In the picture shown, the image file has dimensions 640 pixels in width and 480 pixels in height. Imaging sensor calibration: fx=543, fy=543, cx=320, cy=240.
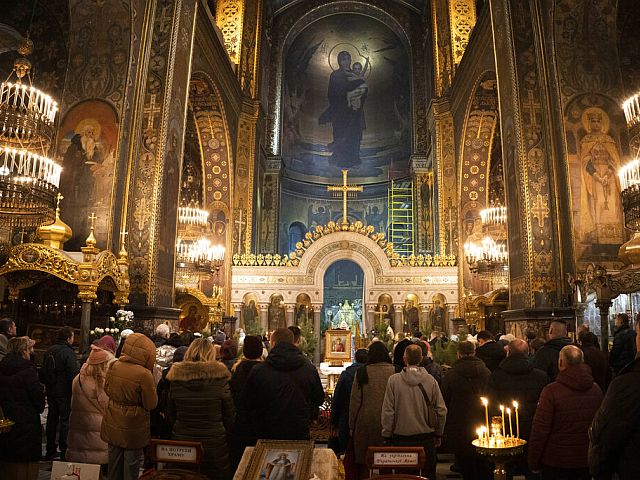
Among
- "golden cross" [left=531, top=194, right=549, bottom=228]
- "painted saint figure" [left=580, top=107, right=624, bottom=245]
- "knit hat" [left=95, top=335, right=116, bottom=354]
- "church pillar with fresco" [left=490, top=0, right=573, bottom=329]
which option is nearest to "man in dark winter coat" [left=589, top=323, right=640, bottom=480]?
"knit hat" [left=95, top=335, right=116, bottom=354]

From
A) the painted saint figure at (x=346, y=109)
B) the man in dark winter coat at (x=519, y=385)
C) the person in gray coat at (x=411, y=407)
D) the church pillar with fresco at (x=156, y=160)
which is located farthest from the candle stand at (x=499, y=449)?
the painted saint figure at (x=346, y=109)

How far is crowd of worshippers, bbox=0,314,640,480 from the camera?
4012 millimetres

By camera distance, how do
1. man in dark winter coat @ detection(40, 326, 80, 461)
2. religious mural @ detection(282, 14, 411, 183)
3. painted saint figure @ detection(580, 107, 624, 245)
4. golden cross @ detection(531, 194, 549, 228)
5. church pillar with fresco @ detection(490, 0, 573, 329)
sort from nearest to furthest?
man in dark winter coat @ detection(40, 326, 80, 461), church pillar with fresco @ detection(490, 0, 573, 329), painted saint figure @ detection(580, 107, 624, 245), golden cross @ detection(531, 194, 549, 228), religious mural @ detection(282, 14, 411, 183)

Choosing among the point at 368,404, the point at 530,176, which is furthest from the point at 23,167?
the point at 530,176

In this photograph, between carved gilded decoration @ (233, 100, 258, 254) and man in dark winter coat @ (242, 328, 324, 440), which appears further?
carved gilded decoration @ (233, 100, 258, 254)

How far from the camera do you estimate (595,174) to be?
11.8 m

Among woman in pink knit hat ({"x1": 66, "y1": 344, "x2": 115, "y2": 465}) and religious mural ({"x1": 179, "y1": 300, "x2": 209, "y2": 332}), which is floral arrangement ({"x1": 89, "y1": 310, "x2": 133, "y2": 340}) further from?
religious mural ({"x1": 179, "y1": 300, "x2": 209, "y2": 332})

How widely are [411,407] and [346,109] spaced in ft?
98.2

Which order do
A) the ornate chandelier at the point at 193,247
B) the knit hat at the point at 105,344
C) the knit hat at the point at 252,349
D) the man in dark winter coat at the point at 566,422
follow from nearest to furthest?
the man in dark winter coat at the point at 566,422
the knit hat at the point at 252,349
the knit hat at the point at 105,344
the ornate chandelier at the point at 193,247

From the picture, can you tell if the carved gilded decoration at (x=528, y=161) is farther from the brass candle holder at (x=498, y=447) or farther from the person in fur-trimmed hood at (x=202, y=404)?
the person in fur-trimmed hood at (x=202, y=404)

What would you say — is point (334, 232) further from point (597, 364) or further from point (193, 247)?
point (597, 364)

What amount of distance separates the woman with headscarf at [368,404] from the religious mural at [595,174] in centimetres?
817

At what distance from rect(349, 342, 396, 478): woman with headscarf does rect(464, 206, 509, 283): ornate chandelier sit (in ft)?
40.0

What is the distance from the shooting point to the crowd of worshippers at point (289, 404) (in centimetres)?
401
